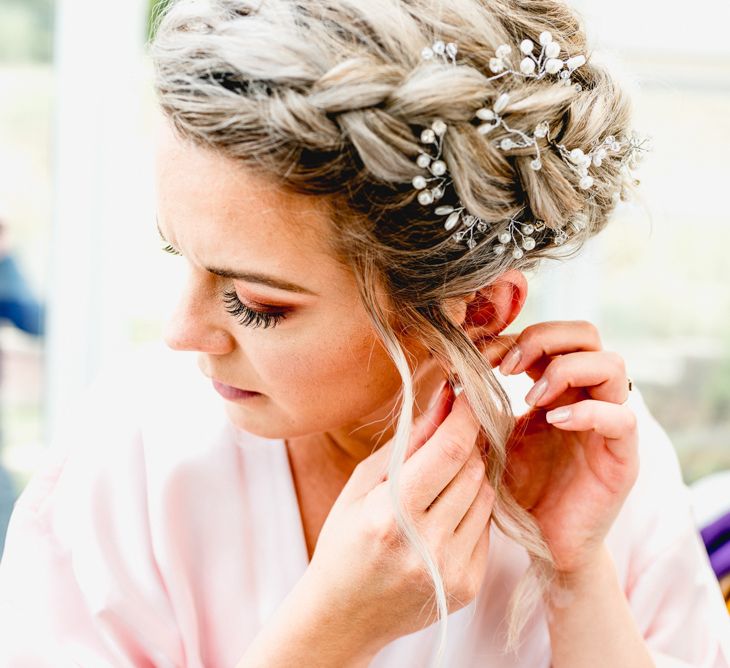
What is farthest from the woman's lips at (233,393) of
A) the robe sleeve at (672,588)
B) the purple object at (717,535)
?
the purple object at (717,535)

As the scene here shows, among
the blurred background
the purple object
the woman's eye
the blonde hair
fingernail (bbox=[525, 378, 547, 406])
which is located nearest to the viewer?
the blonde hair

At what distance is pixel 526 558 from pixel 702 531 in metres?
0.50

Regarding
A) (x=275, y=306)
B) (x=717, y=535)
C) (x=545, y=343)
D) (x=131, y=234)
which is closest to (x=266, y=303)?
(x=275, y=306)

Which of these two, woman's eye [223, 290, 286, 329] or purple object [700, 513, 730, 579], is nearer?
woman's eye [223, 290, 286, 329]

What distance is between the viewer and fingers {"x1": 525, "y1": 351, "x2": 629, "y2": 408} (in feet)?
3.21

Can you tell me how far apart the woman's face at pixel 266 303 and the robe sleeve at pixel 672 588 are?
0.46 meters

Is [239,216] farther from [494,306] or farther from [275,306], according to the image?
[494,306]

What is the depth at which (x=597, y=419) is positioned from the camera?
981 mm

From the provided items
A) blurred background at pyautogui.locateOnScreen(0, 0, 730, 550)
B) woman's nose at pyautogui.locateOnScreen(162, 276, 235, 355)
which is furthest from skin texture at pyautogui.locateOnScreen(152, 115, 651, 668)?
blurred background at pyautogui.locateOnScreen(0, 0, 730, 550)

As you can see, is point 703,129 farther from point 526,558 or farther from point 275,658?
point 275,658

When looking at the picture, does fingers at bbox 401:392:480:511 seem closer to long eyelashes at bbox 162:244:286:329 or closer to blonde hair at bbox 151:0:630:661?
blonde hair at bbox 151:0:630:661

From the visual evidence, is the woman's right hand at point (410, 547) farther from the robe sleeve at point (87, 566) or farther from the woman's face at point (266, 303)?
the robe sleeve at point (87, 566)

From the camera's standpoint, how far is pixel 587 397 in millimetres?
1046

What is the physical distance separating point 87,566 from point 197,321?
1.27ft
